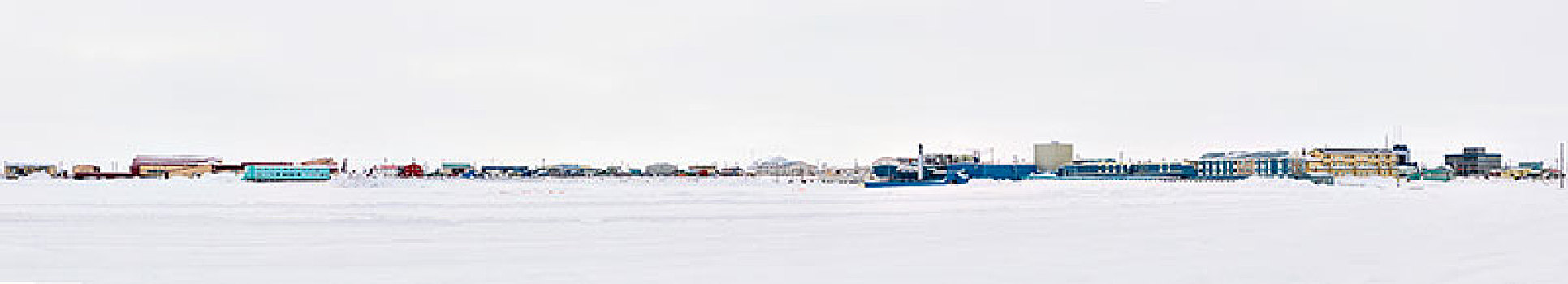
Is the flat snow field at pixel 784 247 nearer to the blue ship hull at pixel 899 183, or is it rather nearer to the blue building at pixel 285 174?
the blue ship hull at pixel 899 183

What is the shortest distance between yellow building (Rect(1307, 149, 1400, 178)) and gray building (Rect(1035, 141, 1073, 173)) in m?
39.6

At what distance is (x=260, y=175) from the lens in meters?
107

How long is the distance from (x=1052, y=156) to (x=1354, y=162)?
45098 mm

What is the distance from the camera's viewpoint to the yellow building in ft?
416

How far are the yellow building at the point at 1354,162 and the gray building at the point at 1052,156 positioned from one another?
130ft

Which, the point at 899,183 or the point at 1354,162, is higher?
the point at 1354,162

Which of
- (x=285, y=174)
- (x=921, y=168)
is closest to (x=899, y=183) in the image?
(x=921, y=168)

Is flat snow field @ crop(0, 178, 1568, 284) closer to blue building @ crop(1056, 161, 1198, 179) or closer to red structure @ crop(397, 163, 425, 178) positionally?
blue building @ crop(1056, 161, 1198, 179)

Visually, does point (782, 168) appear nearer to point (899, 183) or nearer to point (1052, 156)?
point (1052, 156)

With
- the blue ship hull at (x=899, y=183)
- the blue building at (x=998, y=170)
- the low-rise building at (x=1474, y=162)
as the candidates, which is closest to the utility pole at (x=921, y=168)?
the blue ship hull at (x=899, y=183)

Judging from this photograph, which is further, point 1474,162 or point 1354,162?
point 1474,162

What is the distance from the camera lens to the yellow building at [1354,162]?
416 ft

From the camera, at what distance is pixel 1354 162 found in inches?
5084

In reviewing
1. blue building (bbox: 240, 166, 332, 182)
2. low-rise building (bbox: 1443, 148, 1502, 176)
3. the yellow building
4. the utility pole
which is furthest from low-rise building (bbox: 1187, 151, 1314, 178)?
blue building (bbox: 240, 166, 332, 182)
